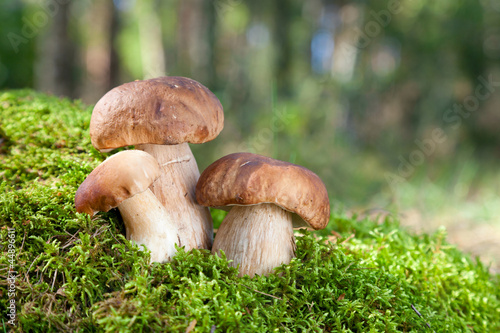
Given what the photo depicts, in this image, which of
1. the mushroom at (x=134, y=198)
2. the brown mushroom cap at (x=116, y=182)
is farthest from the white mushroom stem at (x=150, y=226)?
the brown mushroom cap at (x=116, y=182)

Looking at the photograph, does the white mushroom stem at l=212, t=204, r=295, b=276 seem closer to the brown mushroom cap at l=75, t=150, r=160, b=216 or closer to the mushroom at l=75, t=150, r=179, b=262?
the mushroom at l=75, t=150, r=179, b=262

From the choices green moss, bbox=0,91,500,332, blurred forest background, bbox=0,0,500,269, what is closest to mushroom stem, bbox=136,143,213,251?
green moss, bbox=0,91,500,332

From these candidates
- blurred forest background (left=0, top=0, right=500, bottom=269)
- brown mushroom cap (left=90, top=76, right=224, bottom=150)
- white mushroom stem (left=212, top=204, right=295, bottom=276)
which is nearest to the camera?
brown mushroom cap (left=90, top=76, right=224, bottom=150)

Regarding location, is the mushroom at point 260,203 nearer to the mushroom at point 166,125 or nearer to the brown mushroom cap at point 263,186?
the brown mushroom cap at point 263,186

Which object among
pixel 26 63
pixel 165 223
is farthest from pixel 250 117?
pixel 26 63

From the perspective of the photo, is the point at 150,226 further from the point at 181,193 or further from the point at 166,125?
the point at 166,125

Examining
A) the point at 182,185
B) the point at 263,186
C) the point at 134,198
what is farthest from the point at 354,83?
the point at 134,198
